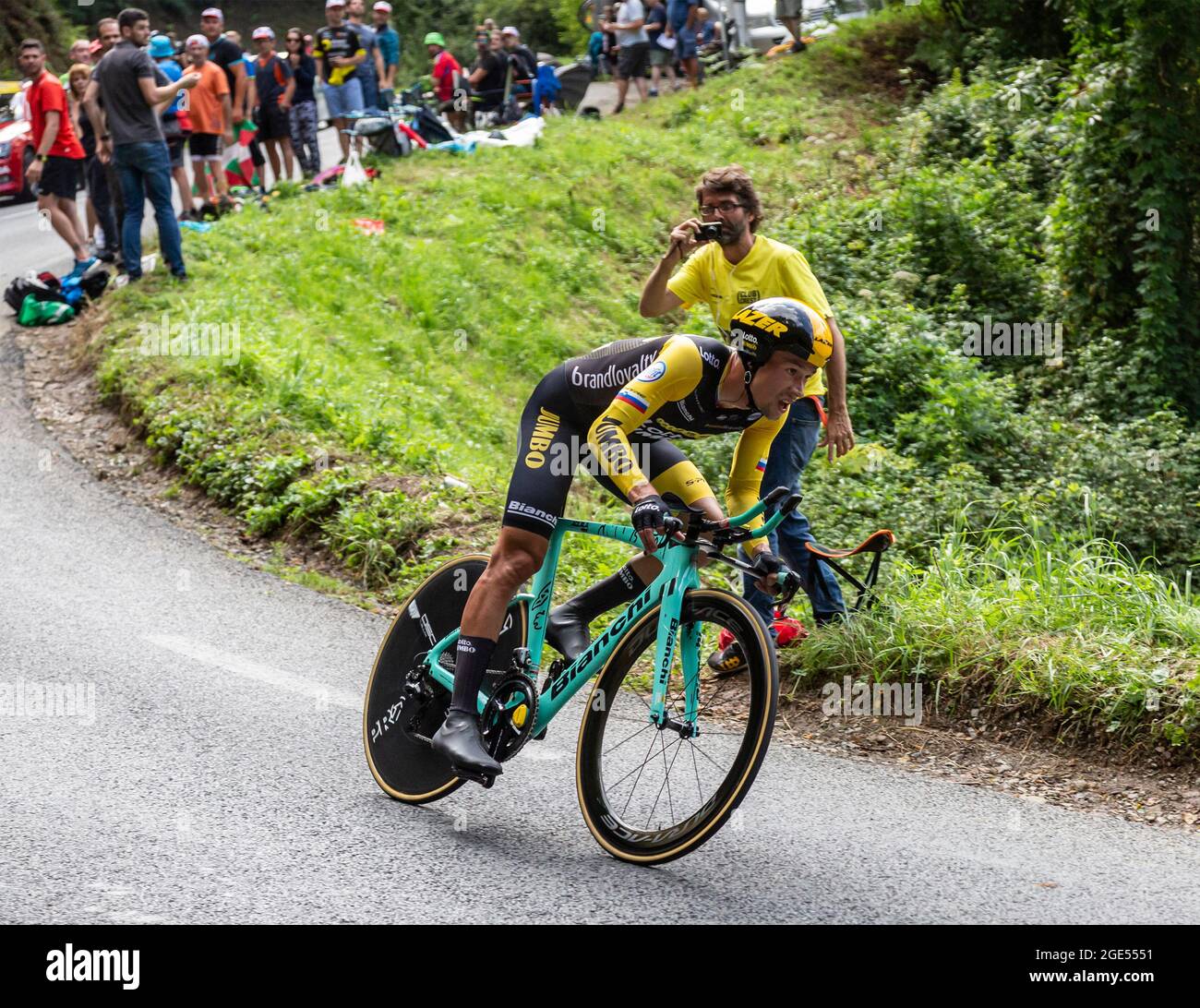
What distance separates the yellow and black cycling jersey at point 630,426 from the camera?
181 inches

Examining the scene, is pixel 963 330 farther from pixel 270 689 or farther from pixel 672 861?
pixel 672 861

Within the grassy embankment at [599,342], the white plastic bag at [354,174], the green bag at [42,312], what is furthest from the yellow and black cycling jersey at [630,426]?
the white plastic bag at [354,174]

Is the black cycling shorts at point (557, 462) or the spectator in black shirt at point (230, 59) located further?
the spectator in black shirt at point (230, 59)

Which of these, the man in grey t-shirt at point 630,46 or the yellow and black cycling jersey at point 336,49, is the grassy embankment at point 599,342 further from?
the man in grey t-shirt at point 630,46

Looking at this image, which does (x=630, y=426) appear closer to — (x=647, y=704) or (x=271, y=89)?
(x=647, y=704)

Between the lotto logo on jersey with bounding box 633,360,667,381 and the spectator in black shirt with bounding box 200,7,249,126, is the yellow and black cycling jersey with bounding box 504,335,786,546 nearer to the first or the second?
the lotto logo on jersey with bounding box 633,360,667,381

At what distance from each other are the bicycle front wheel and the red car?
19892mm

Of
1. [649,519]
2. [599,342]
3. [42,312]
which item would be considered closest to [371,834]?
[649,519]

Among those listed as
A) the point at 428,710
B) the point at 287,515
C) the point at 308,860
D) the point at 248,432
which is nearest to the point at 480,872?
the point at 308,860

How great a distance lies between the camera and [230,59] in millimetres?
16469

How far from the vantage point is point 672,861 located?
4.44 meters

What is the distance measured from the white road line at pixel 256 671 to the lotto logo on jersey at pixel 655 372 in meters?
2.48

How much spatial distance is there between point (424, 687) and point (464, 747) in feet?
1.88
